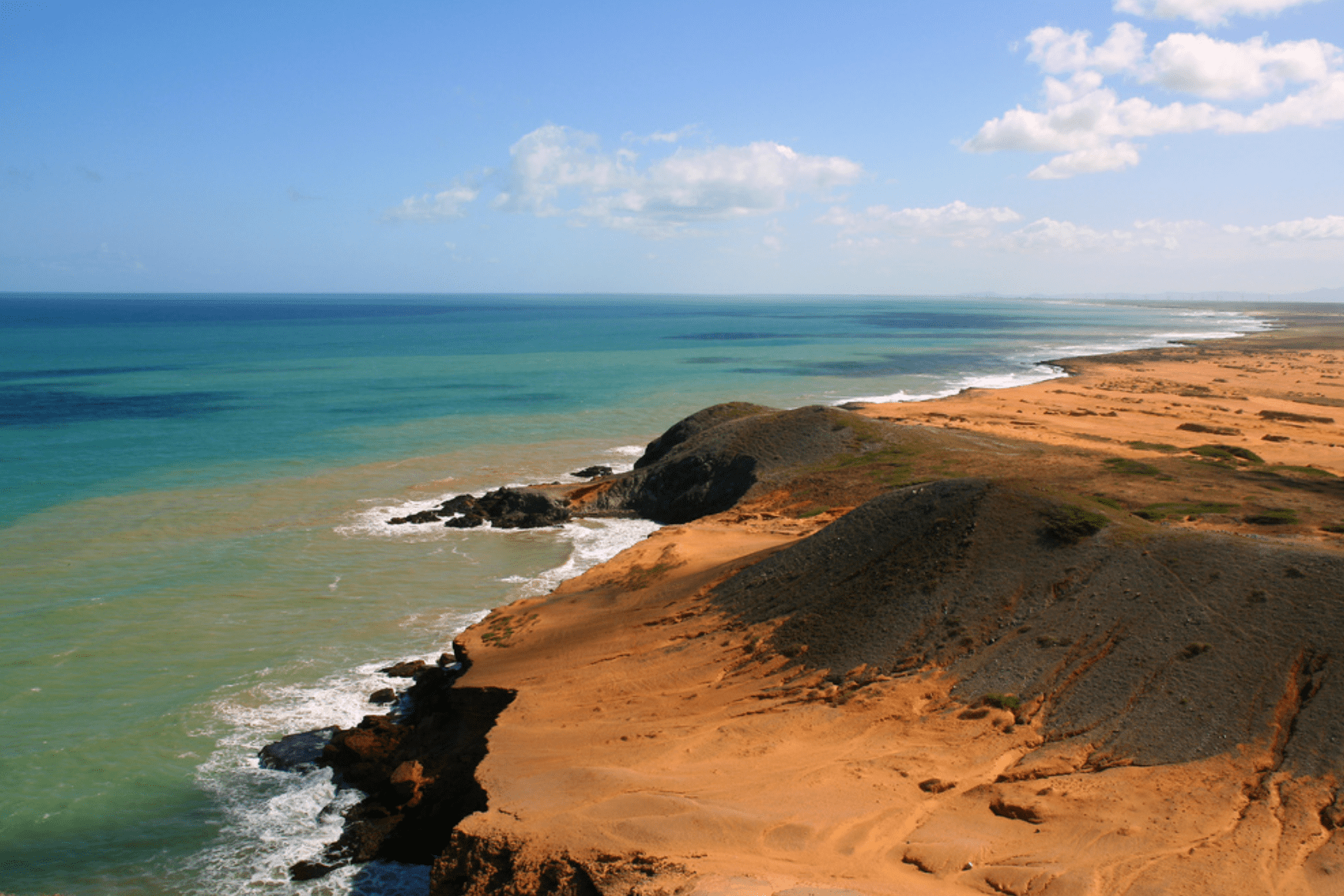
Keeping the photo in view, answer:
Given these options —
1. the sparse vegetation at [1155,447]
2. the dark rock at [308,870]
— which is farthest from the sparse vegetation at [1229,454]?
the dark rock at [308,870]

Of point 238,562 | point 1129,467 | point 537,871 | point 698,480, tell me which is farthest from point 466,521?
point 1129,467

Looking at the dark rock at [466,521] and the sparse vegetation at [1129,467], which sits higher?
the sparse vegetation at [1129,467]

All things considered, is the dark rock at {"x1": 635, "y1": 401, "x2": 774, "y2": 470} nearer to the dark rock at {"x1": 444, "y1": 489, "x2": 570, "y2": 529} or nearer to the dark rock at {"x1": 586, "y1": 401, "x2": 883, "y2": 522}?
the dark rock at {"x1": 586, "y1": 401, "x2": 883, "y2": 522}

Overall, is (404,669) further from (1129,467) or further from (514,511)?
(1129,467)

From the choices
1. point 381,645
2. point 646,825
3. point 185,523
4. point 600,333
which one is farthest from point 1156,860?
point 600,333

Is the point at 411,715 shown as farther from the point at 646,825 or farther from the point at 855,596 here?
the point at 855,596

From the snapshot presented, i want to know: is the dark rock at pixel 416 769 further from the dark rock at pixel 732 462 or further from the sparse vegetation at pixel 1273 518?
the sparse vegetation at pixel 1273 518

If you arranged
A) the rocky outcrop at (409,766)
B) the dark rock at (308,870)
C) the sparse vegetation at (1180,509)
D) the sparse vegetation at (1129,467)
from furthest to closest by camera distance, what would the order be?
the sparse vegetation at (1129,467) < the sparse vegetation at (1180,509) < the rocky outcrop at (409,766) < the dark rock at (308,870)
